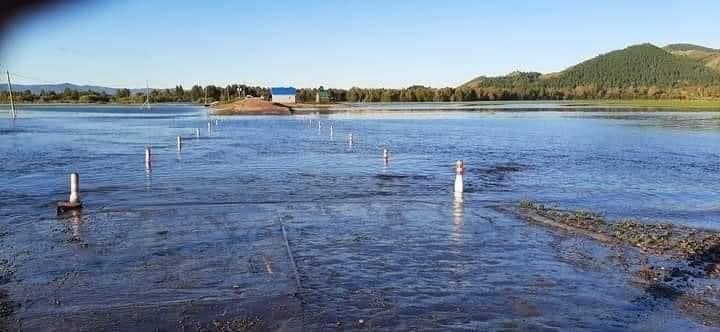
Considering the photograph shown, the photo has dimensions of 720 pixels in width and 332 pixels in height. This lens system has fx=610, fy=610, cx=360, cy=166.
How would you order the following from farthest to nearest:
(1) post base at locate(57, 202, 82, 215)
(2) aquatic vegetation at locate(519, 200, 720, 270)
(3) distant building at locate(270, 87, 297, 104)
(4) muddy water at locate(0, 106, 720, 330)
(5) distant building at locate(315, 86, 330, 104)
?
(5) distant building at locate(315, 86, 330, 104) → (3) distant building at locate(270, 87, 297, 104) → (1) post base at locate(57, 202, 82, 215) → (2) aquatic vegetation at locate(519, 200, 720, 270) → (4) muddy water at locate(0, 106, 720, 330)

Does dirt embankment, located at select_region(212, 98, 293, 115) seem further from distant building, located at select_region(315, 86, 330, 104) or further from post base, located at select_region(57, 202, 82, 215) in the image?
post base, located at select_region(57, 202, 82, 215)

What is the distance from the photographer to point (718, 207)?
51.5 feet

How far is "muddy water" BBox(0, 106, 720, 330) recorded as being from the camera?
6.91 metres

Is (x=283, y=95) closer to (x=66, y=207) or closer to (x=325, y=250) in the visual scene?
(x=66, y=207)

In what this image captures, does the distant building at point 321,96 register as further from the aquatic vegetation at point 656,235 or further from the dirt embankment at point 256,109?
the aquatic vegetation at point 656,235

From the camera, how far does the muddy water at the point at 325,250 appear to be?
22.7 ft

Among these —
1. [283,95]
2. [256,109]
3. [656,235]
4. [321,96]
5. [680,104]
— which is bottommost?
[656,235]

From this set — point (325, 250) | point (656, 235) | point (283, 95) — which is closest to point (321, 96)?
point (283, 95)

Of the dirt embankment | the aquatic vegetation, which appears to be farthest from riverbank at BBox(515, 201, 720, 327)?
the dirt embankment

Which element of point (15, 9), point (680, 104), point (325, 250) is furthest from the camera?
point (680, 104)

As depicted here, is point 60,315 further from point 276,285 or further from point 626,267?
point 626,267

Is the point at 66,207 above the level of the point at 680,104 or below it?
below

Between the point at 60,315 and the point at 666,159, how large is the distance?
Answer: 94.8ft

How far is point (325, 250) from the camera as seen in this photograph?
397 inches
